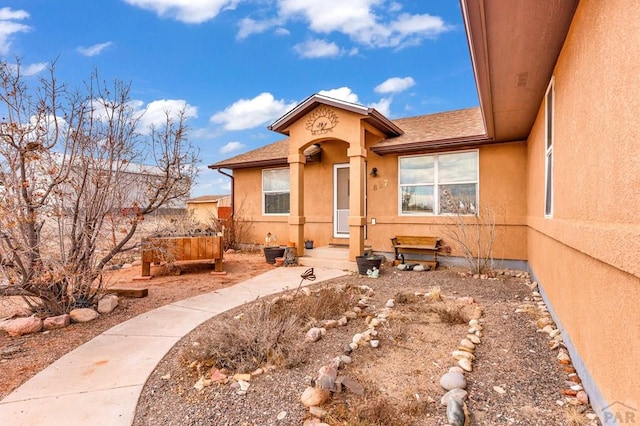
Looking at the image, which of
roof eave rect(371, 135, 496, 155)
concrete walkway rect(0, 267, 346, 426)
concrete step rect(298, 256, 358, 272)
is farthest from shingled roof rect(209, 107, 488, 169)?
concrete walkway rect(0, 267, 346, 426)

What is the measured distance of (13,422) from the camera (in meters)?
2.36

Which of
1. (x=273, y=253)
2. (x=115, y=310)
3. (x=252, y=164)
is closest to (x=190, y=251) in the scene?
(x=273, y=253)

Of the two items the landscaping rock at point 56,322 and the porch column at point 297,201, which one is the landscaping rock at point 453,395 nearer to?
the landscaping rock at point 56,322

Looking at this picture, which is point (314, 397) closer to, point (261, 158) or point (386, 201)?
point (386, 201)

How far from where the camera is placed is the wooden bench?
827 cm

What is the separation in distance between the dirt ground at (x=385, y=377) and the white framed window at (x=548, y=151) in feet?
5.27

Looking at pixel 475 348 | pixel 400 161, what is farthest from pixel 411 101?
pixel 475 348

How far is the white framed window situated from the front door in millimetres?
5924

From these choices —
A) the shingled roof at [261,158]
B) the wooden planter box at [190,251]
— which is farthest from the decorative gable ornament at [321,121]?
the wooden planter box at [190,251]

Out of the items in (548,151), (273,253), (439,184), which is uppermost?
(548,151)

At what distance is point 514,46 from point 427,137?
190 inches

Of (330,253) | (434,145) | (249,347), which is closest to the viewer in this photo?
(249,347)

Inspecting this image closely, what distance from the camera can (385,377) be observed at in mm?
2898

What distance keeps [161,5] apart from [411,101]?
10337 mm
